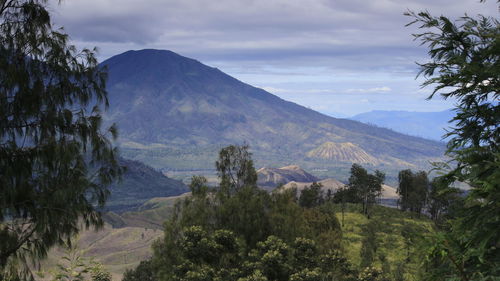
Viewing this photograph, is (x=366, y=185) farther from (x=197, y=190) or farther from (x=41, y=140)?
(x=41, y=140)

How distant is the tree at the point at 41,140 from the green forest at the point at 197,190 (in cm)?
5

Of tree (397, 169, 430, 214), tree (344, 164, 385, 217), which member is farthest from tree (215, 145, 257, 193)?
tree (397, 169, 430, 214)

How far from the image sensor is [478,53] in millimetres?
14359

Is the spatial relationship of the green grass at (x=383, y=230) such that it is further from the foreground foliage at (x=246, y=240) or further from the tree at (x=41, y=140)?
the tree at (x=41, y=140)

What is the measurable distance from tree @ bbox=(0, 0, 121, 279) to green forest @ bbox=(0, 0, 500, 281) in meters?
0.05

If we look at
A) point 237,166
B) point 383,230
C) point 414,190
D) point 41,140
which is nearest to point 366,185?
point 383,230

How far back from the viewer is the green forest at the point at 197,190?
13.2 meters

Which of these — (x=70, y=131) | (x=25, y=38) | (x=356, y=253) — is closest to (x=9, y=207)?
(x=70, y=131)

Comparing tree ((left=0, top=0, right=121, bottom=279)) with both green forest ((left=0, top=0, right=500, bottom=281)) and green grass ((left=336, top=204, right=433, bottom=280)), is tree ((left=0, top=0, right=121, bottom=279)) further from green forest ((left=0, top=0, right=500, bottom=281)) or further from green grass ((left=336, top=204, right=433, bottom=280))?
green grass ((left=336, top=204, right=433, bottom=280))

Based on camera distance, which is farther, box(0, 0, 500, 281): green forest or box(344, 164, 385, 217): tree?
box(344, 164, 385, 217): tree

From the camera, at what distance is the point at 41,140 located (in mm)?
20641

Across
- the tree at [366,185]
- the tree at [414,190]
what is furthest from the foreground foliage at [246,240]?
the tree at [414,190]

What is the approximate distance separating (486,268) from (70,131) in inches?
707

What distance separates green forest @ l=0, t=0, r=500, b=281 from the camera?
13.2 metres
